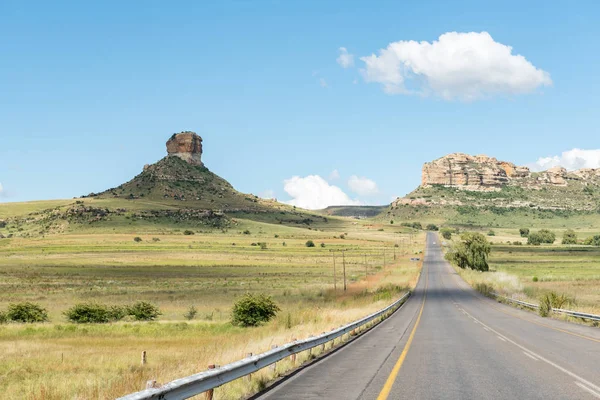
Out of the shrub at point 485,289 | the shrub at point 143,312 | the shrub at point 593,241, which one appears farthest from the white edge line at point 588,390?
the shrub at point 593,241

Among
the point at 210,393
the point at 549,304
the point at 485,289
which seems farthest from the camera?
the point at 485,289

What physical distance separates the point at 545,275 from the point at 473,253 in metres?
25.5

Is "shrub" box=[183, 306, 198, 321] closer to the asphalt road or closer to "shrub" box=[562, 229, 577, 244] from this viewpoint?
the asphalt road

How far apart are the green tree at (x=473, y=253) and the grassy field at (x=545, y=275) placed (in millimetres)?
2923

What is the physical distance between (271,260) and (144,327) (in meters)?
74.4

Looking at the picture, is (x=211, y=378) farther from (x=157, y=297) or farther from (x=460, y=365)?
(x=157, y=297)

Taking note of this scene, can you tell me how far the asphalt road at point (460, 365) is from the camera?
11.6 m

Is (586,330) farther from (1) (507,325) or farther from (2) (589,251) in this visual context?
(2) (589,251)

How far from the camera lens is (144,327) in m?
37.9

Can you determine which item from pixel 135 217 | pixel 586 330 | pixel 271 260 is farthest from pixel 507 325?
pixel 135 217

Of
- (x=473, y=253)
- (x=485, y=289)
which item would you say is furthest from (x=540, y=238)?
(x=485, y=289)

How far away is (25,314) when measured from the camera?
135ft

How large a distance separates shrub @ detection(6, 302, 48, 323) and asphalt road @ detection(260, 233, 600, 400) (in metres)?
24.3

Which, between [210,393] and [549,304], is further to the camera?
[549,304]
